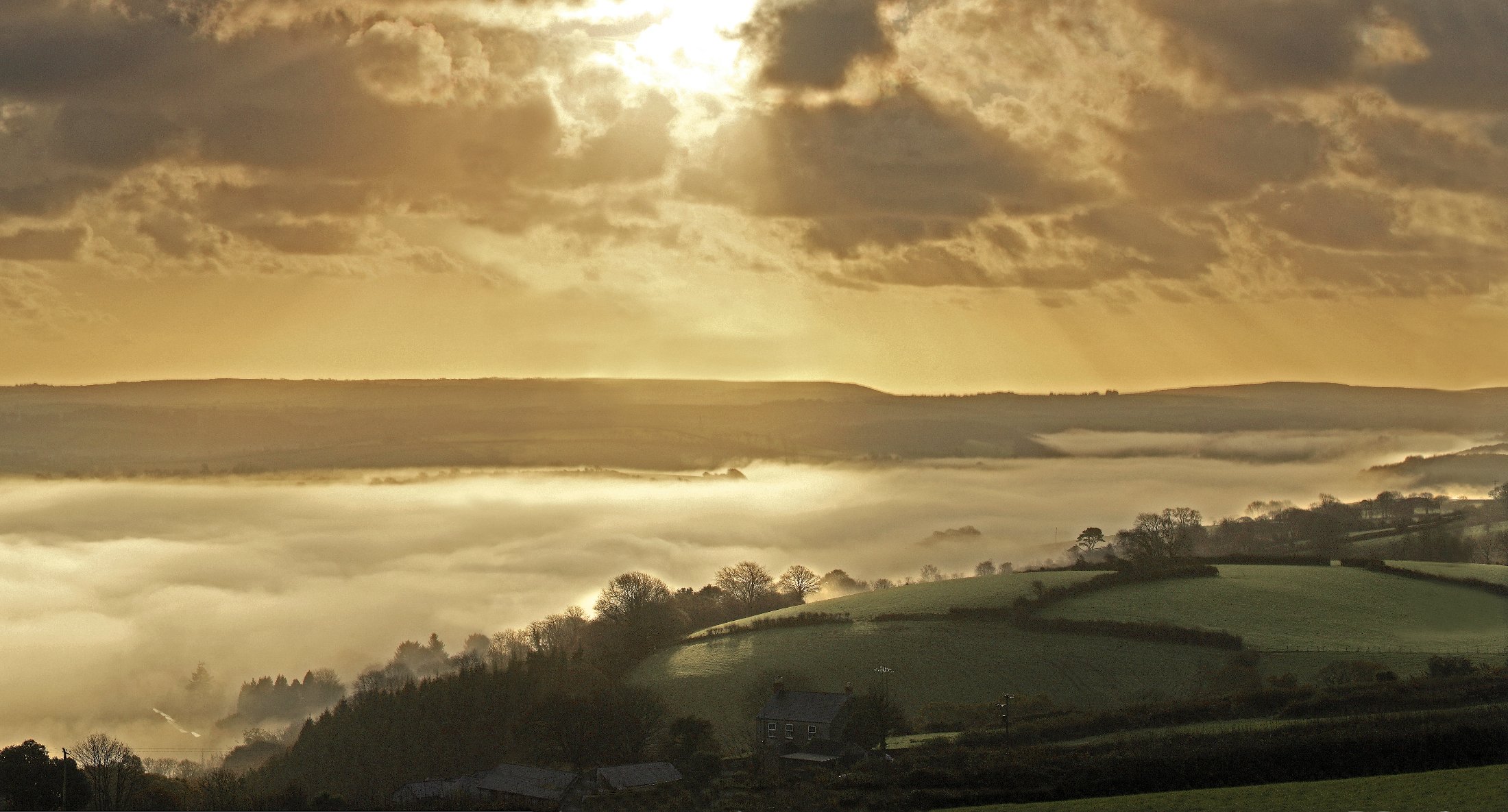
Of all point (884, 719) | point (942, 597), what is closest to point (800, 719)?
point (884, 719)

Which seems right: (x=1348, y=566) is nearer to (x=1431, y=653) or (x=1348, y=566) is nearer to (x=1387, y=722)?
(x=1431, y=653)

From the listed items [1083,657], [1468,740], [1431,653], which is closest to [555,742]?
[1083,657]

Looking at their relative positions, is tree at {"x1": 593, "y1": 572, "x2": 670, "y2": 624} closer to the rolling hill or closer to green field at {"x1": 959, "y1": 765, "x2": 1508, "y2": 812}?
the rolling hill

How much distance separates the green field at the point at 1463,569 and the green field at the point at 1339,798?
6833cm

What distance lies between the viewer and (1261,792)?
49062 millimetres

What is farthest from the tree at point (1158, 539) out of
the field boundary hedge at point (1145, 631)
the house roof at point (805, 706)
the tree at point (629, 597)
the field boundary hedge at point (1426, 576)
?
the house roof at point (805, 706)

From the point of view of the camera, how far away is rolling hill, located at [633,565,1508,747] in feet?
285

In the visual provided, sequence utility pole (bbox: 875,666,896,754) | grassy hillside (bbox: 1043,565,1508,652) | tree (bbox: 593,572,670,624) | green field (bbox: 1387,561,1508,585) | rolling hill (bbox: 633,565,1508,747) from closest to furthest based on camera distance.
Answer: utility pole (bbox: 875,666,896,754)
rolling hill (bbox: 633,565,1508,747)
grassy hillside (bbox: 1043,565,1508,652)
green field (bbox: 1387,561,1508,585)
tree (bbox: 593,572,670,624)

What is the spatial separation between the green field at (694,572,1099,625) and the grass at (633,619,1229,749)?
200 inches

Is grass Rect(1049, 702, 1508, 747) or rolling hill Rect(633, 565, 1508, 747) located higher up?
rolling hill Rect(633, 565, 1508, 747)

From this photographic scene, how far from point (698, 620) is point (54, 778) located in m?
63.8

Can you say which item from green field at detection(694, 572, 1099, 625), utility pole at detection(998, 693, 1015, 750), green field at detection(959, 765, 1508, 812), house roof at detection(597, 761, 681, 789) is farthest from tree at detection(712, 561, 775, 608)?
green field at detection(959, 765, 1508, 812)

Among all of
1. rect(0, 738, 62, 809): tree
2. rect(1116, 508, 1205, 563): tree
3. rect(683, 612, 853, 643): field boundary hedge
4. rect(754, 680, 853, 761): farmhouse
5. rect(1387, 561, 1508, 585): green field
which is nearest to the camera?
rect(0, 738, 62, 809): tree

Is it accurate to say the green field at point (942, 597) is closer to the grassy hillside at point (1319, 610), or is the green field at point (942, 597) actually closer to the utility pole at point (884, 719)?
the grassy hillside at point (1319, 610)
